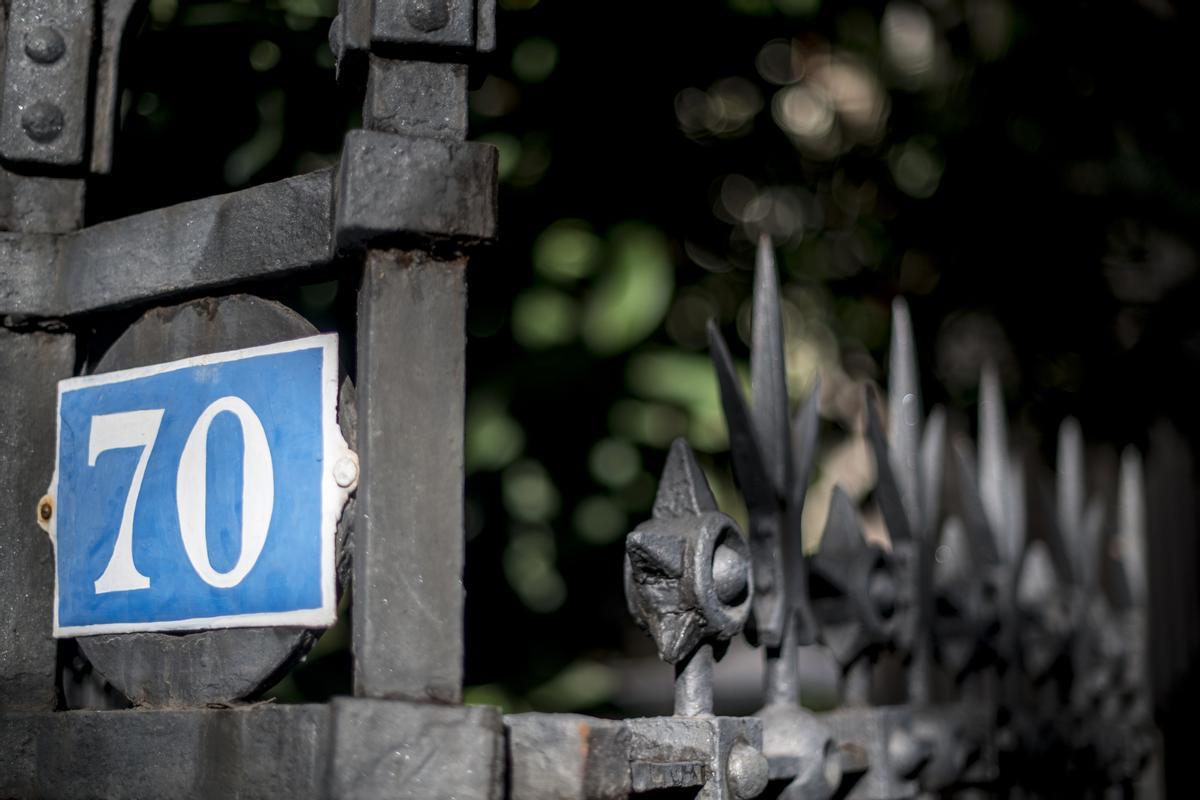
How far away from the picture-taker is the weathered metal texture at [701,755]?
1581 millimetres

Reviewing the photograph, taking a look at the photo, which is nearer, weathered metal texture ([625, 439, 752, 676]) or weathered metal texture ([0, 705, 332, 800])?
weathered metal texture ([0, 705, 332, 800])

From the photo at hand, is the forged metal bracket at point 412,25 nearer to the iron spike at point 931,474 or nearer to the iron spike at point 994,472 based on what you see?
the iron spike at point 931,474

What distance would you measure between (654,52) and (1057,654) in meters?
1.59

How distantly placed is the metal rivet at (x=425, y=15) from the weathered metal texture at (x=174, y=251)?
0.19 meters

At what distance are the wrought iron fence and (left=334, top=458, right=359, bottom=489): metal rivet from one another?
0.02 m

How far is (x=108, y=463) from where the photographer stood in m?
1.70

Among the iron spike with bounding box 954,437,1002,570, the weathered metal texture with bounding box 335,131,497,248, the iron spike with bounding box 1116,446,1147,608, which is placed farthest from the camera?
the iron spike with bounding box 1116,446,1147,608

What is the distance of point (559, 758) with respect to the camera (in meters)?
1.46

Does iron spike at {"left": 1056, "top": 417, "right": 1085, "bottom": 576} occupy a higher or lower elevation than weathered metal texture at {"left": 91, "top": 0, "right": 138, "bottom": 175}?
lower

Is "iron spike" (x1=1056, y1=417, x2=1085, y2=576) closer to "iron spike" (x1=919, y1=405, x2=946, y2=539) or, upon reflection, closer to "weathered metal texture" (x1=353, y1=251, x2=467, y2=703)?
"iron spike" (x1=919, y1=405, x2=946, y2=539)

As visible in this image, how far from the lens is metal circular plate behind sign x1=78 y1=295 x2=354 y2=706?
1.54 meters

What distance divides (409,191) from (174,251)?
350mm

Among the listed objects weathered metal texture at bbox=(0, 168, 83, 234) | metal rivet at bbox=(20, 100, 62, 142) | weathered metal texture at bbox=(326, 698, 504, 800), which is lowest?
weathered metal texture at bbox=(326, 698, 504, 800)

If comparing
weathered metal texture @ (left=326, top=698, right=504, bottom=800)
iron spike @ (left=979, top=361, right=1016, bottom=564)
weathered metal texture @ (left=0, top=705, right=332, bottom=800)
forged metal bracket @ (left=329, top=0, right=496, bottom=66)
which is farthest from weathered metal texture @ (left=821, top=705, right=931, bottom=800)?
forged metal bracket @ (left=329, top=0, right=496, bottom=66)
